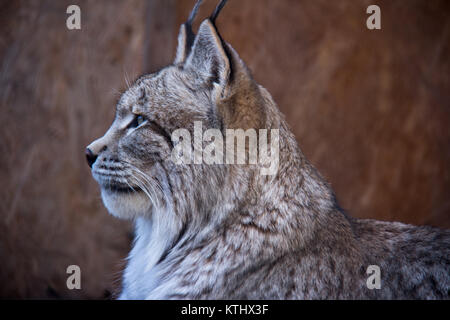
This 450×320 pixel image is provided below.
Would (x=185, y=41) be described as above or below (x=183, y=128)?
above

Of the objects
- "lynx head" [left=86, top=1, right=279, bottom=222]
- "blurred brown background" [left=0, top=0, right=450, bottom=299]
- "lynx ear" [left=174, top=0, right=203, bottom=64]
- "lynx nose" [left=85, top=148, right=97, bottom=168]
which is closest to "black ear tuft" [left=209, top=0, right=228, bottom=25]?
"lynx head" [left=86, top=1, right=279, bottom=222]

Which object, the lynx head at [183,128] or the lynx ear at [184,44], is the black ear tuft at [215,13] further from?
the lynx ear at [184,44]

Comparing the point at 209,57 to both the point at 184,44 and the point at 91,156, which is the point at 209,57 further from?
the point at 91,156

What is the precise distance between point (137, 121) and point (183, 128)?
0.34m

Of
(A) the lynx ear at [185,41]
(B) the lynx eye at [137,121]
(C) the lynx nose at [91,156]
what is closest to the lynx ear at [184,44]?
(A) the lynx ear at [185,41]

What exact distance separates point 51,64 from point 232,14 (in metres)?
1.86

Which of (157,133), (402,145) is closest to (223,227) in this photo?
(157,133)

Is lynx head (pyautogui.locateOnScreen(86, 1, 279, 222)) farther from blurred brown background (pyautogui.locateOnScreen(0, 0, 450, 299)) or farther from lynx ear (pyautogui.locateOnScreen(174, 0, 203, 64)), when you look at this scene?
blurred brown background (pyautogui.locateOnScreen(0, 0, 450, 299))

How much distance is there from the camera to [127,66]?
4828 millimetres

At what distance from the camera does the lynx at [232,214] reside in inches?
104

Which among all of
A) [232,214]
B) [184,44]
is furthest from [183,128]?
[184,44]

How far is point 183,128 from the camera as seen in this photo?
9.16ft

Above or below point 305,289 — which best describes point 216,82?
above

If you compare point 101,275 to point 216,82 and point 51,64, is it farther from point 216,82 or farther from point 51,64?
point 216,82
